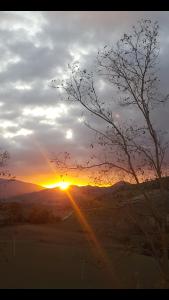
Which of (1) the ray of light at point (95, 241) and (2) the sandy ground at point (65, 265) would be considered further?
(1) the ray of light at point (95, 241)

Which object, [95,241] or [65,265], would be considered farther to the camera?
[95,241]

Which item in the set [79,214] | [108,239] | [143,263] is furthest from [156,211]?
[79,214]

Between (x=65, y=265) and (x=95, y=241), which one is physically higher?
(x=95, y=241)

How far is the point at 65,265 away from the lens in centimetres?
3462

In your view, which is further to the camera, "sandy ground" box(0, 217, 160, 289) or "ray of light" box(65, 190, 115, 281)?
"ray of light" box(65, 190, 115, 281)

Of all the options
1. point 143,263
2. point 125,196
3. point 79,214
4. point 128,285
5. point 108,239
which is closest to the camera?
point 125,196

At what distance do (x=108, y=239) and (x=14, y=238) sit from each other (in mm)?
7066

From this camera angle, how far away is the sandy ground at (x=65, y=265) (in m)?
29.8

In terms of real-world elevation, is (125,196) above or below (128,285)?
above

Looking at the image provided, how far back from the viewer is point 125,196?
50.3 ft

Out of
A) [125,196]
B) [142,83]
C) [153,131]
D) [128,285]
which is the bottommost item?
[128,285]

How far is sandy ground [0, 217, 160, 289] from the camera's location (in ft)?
97.6

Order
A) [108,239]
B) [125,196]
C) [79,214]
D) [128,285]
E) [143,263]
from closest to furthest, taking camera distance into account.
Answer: [125,196] < [128,285] < [143,263] < [108,239] < [79,214]

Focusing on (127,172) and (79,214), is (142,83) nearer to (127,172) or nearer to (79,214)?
(127,172)
